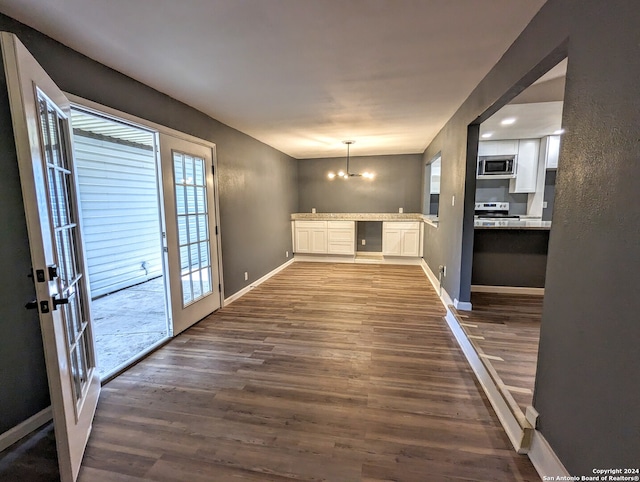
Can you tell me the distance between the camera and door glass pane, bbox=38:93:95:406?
157 centimetres

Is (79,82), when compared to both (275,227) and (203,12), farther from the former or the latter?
(275,227)

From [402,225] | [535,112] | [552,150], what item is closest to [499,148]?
[552,150]

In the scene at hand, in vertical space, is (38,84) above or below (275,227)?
above

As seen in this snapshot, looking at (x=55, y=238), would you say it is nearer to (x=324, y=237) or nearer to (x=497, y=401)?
(x=497, y=401)

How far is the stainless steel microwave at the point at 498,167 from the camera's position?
5.11 meters

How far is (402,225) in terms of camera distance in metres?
6.21

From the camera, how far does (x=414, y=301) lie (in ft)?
13.1

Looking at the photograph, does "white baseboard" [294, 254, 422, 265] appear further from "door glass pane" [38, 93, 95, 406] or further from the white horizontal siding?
"door glass pane" [38, 93, 95, 406]

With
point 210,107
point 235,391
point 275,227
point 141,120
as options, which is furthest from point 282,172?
point 235,391

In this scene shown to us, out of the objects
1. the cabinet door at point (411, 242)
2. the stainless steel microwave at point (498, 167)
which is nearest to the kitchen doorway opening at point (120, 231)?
the cabinet door at point (411, 242)

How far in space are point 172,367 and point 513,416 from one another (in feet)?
8.22

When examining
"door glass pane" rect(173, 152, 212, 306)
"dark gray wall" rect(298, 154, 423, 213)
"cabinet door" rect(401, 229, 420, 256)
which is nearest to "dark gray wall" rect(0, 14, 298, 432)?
"door glass pane" rect(173, 152, 212, 306)

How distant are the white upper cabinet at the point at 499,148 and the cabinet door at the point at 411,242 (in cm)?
189

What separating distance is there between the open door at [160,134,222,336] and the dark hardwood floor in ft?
1.06
